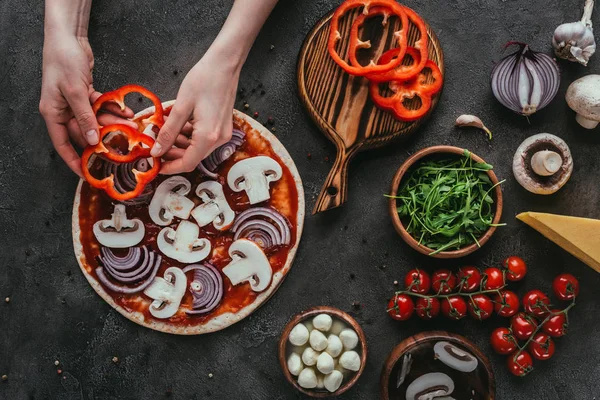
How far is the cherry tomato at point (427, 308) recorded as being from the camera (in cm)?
376

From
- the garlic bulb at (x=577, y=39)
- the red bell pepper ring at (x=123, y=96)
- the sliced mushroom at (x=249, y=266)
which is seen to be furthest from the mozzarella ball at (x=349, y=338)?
the garlic bulb at (x=577, y=39)

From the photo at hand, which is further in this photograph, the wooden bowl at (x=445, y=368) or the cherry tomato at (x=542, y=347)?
the cherry tomato at (x=542, y=347)

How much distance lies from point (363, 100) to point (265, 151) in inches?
27.9

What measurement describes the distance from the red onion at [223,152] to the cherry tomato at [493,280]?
1.79 m

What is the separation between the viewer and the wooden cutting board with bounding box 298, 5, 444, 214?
378 centimetres

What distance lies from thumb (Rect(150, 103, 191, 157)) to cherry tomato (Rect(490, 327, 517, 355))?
2363 millimetres

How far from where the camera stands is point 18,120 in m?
3.95

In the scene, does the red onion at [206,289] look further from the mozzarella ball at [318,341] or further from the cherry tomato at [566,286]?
the cherry tomato at [566,286]

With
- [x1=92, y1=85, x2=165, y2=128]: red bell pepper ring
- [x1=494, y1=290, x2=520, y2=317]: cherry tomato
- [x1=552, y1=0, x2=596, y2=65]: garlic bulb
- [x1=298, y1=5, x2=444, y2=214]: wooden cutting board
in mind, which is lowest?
[x1=494, y1=290, x2=520, y2=317]: cherry tomato

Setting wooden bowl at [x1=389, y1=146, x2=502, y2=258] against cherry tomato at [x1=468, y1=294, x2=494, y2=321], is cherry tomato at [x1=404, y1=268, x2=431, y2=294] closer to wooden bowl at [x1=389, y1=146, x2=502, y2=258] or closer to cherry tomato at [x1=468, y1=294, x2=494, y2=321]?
wooden bowl at [x1=389, y1=146, x2=502, y2=258]

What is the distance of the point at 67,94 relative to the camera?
3.41 meters

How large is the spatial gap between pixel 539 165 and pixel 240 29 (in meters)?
2.03

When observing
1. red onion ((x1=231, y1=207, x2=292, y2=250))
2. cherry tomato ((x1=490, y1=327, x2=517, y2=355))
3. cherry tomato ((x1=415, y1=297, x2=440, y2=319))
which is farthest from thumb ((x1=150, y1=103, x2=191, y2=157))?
cherry tomato ((x1=490, y1=327, x2=517, y2=355))

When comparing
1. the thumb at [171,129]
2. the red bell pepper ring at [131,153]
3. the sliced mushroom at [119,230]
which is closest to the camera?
the thumb at [171,129]
